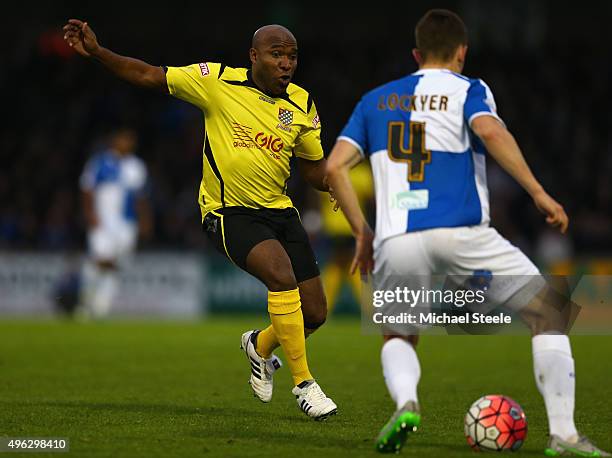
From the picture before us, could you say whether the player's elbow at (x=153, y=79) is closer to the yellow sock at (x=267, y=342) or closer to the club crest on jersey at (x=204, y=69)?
the club crest on jersey at (x=204, y=69)

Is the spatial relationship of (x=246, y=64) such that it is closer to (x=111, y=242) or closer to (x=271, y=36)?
(x=111, y=242)

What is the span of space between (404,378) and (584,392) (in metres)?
3.69

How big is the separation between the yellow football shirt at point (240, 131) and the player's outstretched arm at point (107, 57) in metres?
0.14

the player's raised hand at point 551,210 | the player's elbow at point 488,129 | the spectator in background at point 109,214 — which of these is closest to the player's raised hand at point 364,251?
the player's elbow at point 488,129

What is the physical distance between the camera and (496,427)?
5.99 meters

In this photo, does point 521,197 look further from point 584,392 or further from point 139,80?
point 139,80

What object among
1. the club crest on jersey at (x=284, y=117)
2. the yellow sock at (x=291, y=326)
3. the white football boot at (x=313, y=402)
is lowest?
the white football boot at (x=313, y=402)

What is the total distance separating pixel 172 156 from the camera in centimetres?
2248

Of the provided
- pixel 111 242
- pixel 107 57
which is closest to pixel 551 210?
pixel 107 57

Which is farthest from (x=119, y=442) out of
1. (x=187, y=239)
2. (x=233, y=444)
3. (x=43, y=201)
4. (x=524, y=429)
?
(x=43, y=201)

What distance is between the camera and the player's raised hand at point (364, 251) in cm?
575

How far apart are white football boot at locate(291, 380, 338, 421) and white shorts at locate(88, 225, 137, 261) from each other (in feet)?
32.1

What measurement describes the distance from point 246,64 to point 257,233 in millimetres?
16711

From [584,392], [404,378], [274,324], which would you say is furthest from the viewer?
[584,392]
